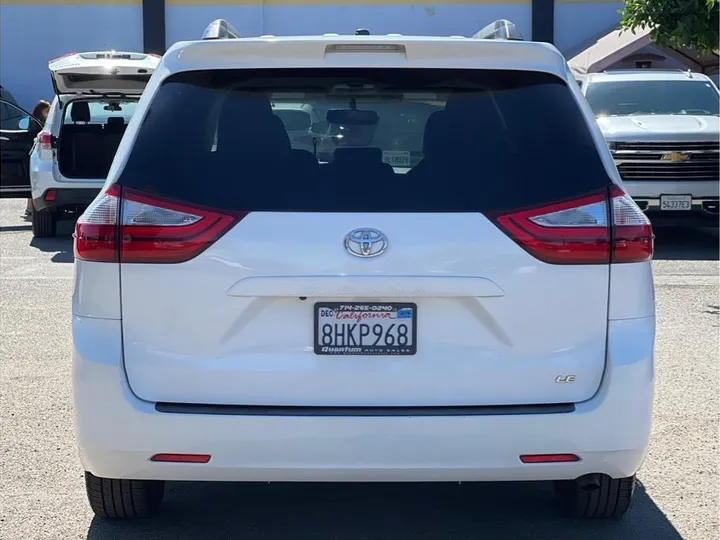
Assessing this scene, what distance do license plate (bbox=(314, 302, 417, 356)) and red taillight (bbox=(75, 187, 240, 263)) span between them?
44cm

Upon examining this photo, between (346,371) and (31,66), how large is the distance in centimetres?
3000

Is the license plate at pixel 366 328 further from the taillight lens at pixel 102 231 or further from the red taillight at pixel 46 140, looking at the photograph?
the red taillight at pixel 46 140

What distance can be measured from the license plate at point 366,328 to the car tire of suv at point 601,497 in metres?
1.01

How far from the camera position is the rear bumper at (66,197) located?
41.4 ft

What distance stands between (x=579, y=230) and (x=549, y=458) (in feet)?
2.48

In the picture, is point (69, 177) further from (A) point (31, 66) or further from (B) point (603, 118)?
(A) point (31, 66)

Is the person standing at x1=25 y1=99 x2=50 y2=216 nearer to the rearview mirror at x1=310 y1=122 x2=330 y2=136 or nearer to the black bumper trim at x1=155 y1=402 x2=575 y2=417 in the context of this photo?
the rearview mirror at x1=310 y1=122 x2=330 y2=136

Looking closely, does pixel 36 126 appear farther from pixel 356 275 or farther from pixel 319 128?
pixel 356 275

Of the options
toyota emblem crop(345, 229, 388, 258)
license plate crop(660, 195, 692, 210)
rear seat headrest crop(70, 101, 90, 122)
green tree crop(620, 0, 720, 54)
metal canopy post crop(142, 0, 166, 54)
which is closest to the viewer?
toyota emblem crop(345, 229, 388, 258)

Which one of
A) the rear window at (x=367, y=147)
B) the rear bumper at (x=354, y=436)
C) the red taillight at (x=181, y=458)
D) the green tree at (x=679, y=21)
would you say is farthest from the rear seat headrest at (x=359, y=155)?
the green tree at (x=679, y=21)

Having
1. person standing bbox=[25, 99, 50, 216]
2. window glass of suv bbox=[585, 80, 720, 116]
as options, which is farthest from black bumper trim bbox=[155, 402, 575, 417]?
person standing bbox=[25, 99, 50, 216]

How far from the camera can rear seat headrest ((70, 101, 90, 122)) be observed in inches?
523

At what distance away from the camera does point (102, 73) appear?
11750 mm

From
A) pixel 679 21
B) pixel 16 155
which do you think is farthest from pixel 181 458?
pixel 16 155
